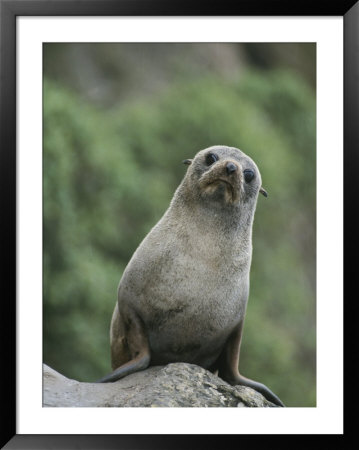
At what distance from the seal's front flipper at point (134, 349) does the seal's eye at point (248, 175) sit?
1.22 meters

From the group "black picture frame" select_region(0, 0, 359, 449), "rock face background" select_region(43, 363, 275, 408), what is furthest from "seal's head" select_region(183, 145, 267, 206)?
"rock face background" select_region(43, 363, 275, 408)

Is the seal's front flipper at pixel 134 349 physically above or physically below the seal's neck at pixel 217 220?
below

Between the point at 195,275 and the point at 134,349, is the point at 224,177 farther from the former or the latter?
the point at 134,349

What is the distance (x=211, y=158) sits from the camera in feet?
17.3

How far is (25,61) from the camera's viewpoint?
17.2 ft

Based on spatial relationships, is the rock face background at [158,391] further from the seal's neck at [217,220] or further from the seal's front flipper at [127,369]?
the seal's neck at [217,220]

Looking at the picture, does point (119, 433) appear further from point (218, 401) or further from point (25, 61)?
point (25, 61)

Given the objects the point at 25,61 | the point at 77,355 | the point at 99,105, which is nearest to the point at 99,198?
the point at 99,105

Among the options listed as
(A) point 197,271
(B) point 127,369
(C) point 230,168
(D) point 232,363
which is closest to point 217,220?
(A) point 197,271

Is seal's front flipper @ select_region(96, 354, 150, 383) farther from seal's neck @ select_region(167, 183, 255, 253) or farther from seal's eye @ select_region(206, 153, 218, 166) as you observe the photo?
seal's eye @ select_region(206, 153, 218, 166)

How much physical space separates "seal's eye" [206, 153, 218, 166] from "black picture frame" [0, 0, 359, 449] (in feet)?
2.89

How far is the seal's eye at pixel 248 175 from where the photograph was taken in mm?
5242

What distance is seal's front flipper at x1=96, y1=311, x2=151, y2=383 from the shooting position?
17.4 feet

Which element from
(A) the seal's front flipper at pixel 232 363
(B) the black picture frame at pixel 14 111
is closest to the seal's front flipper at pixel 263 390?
(A) the seal's front flipper at pixel 232 363
